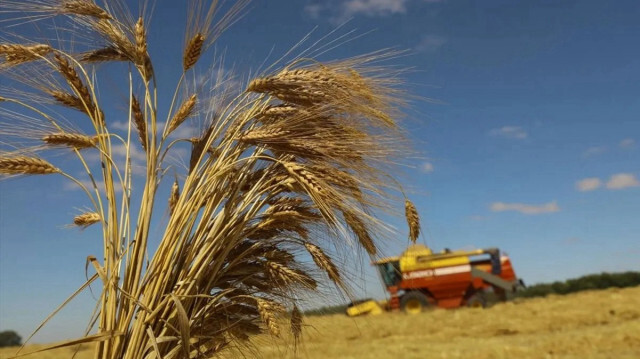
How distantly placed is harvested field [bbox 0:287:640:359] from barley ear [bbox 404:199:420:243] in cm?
271

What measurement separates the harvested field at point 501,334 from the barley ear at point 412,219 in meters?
2.71

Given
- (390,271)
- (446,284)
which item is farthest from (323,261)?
(446,284)

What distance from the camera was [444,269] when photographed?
1129cm

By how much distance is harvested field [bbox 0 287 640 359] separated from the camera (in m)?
4.32

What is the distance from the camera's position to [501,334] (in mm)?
6379

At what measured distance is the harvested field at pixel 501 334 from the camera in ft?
14.2

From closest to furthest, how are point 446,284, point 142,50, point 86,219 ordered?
1. point 142,50
2. point 86,219
3. point 446,284

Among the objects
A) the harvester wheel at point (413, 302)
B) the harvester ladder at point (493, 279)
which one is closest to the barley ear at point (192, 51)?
the harvester wheel at point (413, 302)

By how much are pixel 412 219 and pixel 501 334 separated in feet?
18.3

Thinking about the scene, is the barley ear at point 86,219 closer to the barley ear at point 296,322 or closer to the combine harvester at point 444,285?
the barley ear at point 296,322

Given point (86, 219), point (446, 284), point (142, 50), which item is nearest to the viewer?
point (142, 50)

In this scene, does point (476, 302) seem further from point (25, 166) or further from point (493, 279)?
point (25, 166)

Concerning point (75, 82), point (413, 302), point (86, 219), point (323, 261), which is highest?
point (75, 82)

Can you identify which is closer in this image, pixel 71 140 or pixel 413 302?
pixel 71 140
